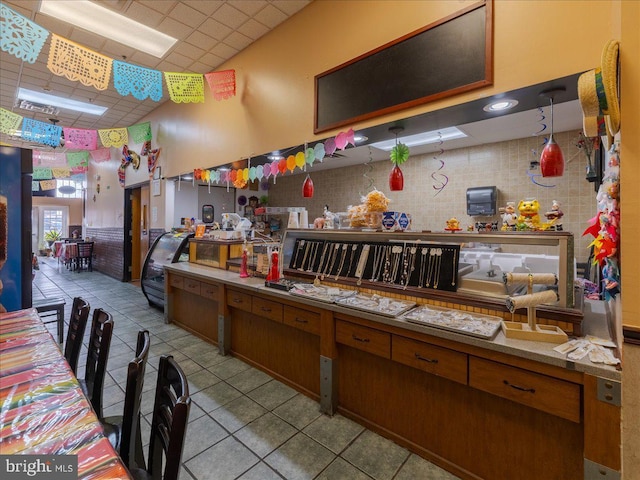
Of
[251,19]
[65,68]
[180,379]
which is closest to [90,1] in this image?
[65,68]

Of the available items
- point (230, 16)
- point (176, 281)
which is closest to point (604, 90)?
point (230, 16)

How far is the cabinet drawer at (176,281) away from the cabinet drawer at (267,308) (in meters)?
1.62

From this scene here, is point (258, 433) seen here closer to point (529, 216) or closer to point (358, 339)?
point (358, 339)

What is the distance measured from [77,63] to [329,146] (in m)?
2.74

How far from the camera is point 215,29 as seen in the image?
367cm

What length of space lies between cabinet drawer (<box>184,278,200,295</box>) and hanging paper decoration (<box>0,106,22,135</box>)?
3.39 meters

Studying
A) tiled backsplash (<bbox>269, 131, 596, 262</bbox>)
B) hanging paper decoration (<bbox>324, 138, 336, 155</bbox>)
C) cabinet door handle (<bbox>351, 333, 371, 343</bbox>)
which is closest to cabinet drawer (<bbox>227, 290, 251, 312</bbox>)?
cabinet door handle (<bbox>351, 333, 371, 343</bbox>)

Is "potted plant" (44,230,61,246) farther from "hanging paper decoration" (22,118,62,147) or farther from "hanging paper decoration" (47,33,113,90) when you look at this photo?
"hanging paper decoration" (47,33,113,90)

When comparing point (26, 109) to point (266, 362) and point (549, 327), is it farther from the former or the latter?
point (549, 327)

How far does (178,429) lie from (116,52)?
204 inches

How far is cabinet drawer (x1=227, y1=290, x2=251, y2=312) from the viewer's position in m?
2.97

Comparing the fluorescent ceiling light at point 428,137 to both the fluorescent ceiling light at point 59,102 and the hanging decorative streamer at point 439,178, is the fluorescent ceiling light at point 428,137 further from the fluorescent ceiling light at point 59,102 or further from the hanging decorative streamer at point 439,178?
the fluorescent ceiling light at point 59,102

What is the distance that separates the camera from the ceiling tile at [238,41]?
12.5ft

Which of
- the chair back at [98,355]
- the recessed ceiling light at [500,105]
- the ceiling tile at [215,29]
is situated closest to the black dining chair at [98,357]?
the chair back at [98,355]
